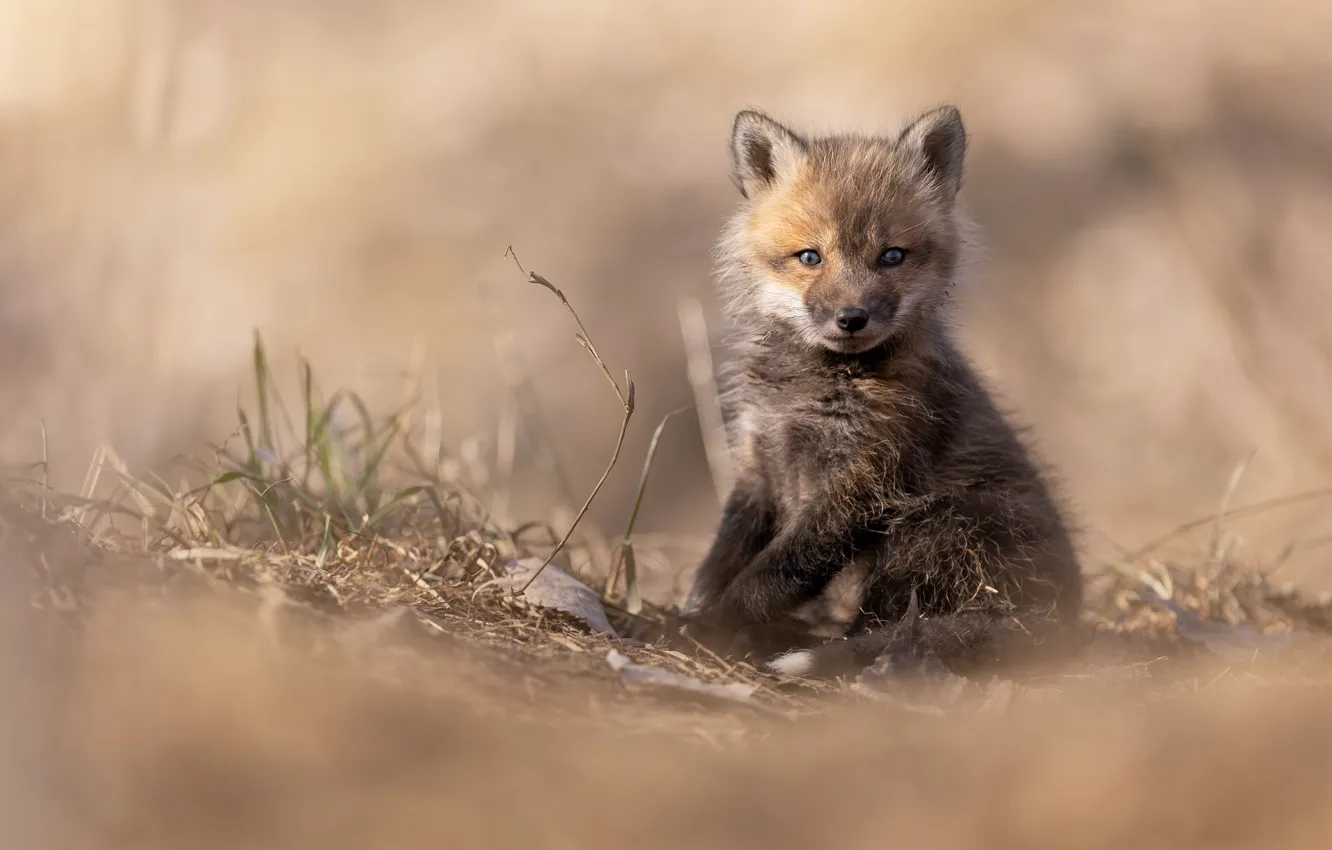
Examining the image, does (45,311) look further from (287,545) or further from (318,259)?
(318,259)

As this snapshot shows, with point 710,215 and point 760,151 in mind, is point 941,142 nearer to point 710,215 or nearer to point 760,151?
point 760,151

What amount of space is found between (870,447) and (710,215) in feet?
17.3

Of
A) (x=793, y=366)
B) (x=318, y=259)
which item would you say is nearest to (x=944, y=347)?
(x=793, y=366)

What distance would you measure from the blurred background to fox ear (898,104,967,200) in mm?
2744

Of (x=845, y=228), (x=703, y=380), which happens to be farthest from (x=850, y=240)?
(x=703, y=380)

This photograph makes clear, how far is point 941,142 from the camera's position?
389 cm

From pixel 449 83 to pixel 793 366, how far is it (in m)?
7.07

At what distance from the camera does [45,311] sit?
4203 millimetres

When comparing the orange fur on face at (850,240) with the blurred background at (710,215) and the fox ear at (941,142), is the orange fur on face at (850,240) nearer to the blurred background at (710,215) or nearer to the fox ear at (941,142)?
the fox ear at (941,142)

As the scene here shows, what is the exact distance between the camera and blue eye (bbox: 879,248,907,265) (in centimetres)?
354

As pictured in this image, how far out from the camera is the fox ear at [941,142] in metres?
3.82

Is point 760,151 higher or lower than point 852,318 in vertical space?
higher

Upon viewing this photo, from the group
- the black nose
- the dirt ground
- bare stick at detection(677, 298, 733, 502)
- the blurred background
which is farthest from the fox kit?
the blurred background

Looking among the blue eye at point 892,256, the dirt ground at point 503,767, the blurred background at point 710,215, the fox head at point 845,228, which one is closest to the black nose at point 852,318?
the fox head at point 845,228
